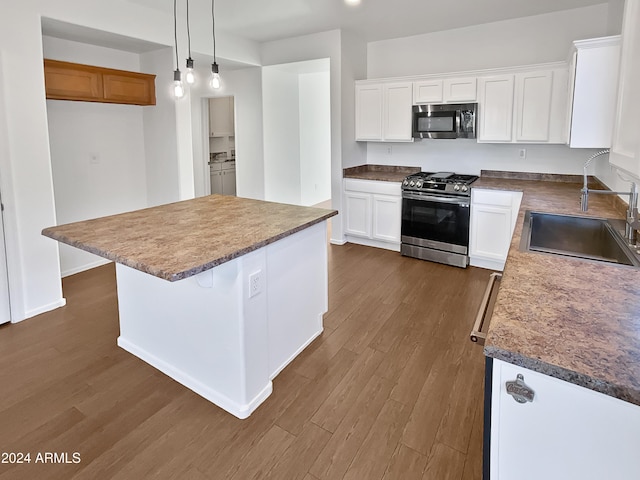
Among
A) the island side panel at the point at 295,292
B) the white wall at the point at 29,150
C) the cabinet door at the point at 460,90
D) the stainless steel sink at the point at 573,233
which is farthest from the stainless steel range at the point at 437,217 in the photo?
the white wall at the point at 29,150

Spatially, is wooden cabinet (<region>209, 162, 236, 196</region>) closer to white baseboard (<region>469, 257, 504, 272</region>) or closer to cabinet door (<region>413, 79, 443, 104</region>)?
cabinet door (<region>413, 79, 443, 104</region>)

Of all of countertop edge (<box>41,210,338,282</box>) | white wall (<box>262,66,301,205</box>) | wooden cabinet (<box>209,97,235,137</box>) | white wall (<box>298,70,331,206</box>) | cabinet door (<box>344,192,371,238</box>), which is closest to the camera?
countertop edge (<box>41,210,338,282</box>)

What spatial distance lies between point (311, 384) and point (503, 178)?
351cm

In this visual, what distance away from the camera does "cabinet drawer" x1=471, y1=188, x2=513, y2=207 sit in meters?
4.01

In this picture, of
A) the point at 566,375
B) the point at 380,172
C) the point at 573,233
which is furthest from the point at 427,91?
the point at 566,375

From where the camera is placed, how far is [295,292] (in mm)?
2596

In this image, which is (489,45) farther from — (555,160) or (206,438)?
(206,438)

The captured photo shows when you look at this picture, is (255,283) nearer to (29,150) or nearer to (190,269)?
(190,269)

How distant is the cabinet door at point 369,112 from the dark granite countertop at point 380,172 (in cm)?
46

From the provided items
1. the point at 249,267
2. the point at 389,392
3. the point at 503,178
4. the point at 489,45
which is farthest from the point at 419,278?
the point at 489,45

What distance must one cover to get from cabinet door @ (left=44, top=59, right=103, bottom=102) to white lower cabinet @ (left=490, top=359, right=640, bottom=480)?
4.23 meters

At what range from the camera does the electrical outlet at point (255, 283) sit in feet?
6.85

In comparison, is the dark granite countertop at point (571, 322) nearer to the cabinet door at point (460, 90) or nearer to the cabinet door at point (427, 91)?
the cabinet door at point (460, 90)

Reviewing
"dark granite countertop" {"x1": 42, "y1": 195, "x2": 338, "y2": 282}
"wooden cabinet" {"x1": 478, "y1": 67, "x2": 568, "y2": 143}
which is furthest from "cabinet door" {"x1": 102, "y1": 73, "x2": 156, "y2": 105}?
"wooden cabinet" {"x1": 478, "y1": 67, "x2": 568, "y2": 143}
